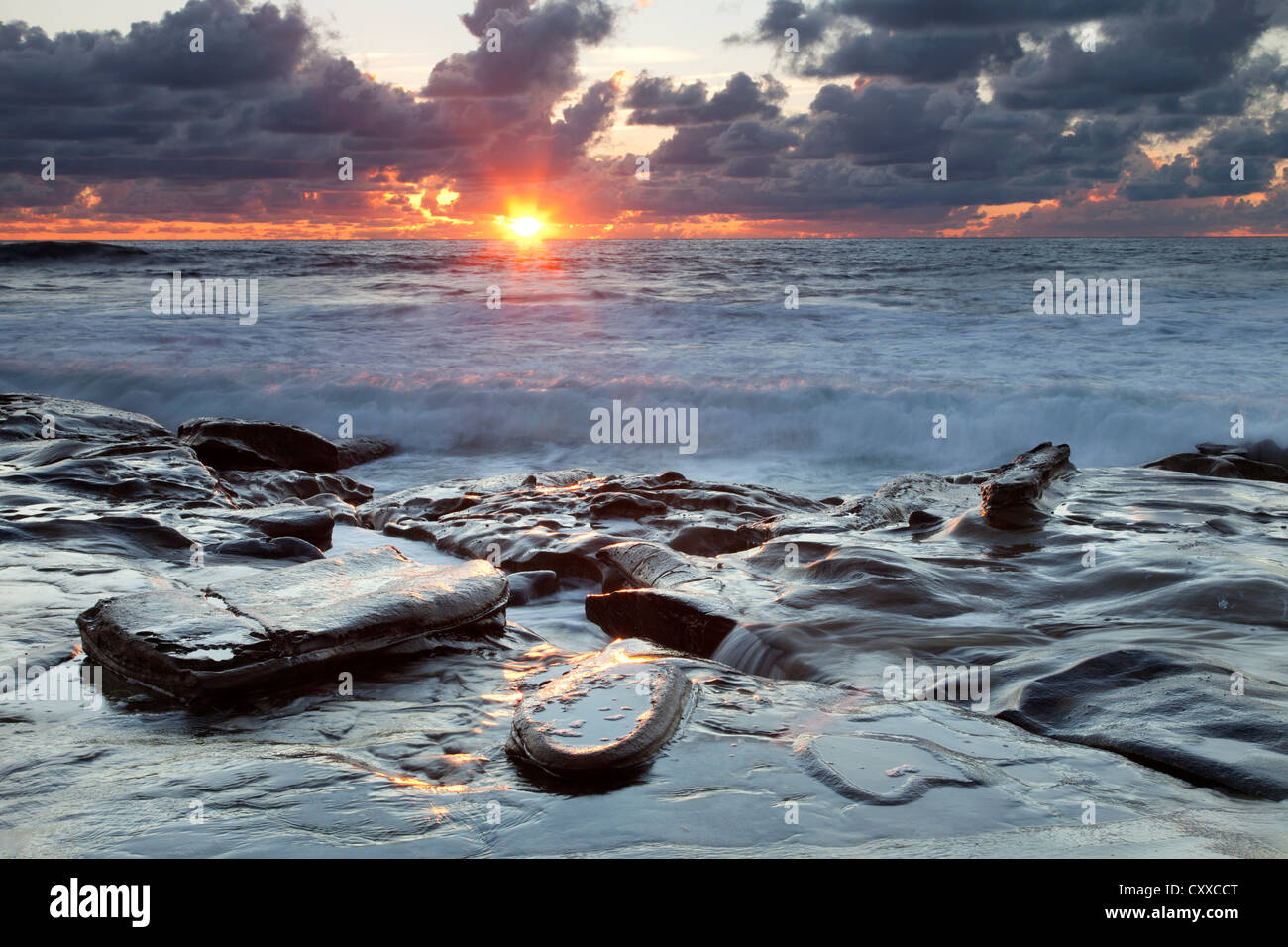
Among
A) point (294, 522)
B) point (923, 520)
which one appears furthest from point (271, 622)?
point (923, 520)

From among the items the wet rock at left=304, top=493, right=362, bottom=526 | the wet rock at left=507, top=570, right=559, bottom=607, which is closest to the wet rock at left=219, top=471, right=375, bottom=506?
the wet rock at left=304, top=493, right=362, bottom=526

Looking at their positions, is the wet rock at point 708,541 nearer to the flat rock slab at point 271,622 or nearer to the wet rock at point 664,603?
the wet rock at point 664,603

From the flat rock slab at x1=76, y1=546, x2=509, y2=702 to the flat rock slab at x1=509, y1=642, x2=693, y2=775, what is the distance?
2.06ft

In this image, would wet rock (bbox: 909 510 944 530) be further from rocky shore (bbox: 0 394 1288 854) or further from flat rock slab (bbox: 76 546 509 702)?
flat rock slab (bbox: 76 546 509 702)

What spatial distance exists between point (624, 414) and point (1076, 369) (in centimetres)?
750

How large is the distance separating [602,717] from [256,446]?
21.4ft

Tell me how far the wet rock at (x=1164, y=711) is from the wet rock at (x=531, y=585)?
2.24 meters

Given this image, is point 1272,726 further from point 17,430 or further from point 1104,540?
point 17,430

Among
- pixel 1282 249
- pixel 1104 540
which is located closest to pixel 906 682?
pixel 1104 540

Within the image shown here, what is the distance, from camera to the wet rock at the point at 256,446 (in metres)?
7.49

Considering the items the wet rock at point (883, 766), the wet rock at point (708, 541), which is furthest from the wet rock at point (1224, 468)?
the wet rock at point (883, 766)

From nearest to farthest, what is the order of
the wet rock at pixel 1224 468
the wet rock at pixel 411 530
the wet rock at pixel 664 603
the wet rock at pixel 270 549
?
the wet rock at pixel 664 603 → the wet rock at pixel 270 549 → the wet rock at pixel 411 530 → the wet rock at pixel 1224 468

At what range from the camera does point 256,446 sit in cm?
777

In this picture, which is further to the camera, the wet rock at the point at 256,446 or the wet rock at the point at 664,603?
the wet rock at the point at 256,446
